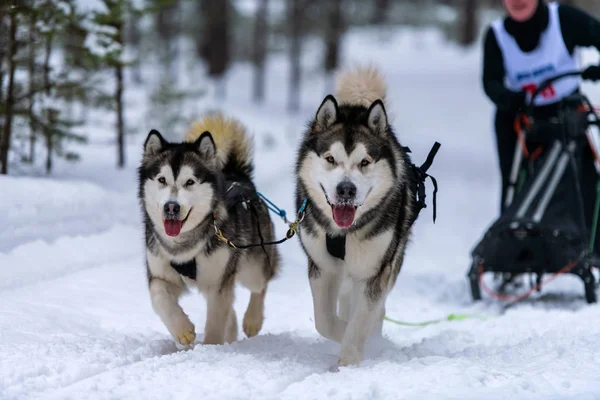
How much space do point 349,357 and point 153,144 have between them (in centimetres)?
152

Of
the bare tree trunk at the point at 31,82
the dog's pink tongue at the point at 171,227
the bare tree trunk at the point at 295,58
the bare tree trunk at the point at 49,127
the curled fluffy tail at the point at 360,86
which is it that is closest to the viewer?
the dog's pink tongue at the point at 171,227

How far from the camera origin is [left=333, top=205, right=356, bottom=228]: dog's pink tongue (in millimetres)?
3527

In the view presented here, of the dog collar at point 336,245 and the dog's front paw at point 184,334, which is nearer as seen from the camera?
the dog collar at point 336,245

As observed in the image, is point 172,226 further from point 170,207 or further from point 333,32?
point 333,32

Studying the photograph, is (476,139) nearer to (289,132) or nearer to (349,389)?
(289,132)

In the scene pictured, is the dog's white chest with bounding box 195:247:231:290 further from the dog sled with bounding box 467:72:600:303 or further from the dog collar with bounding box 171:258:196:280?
the dog sled with bounding box 467:72:600:303

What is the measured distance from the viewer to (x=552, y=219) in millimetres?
5539

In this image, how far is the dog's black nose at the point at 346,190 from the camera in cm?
342

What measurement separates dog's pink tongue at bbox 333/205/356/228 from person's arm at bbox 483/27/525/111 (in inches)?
103

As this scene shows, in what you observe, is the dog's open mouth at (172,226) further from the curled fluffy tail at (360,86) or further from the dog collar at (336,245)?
the curled fluffy tail at (360,86)

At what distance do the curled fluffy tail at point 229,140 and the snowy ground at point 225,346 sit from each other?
Answer: 96 centimetres

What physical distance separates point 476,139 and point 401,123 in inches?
82.2

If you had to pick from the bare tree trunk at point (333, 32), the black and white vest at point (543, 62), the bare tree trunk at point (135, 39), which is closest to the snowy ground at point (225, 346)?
the black and white vest at point (543, 62)

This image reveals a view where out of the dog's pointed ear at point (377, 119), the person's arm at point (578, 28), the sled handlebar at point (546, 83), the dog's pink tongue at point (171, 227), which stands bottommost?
the dog's pink tongue at point (171, 227)
